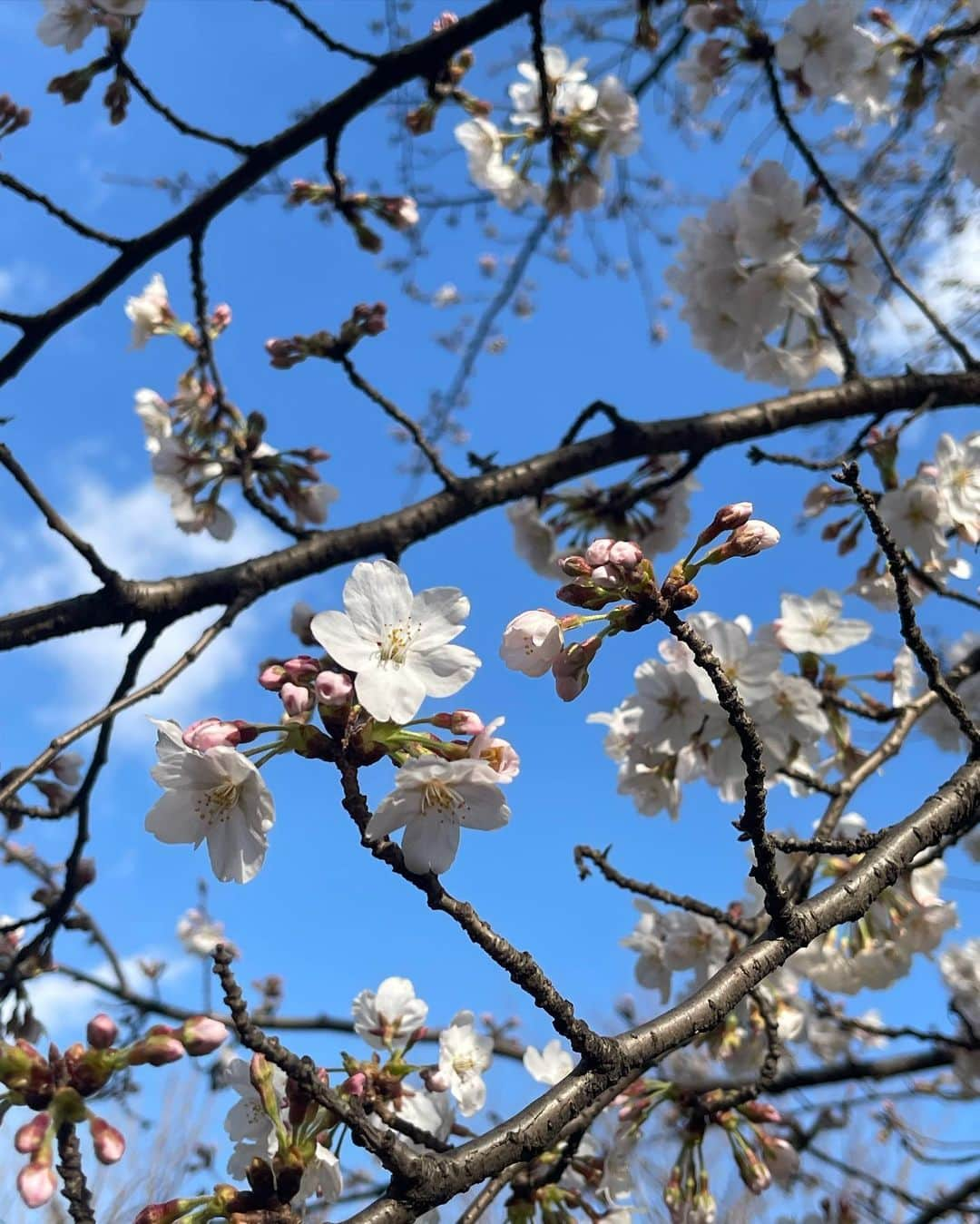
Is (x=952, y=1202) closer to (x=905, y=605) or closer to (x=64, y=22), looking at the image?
(x=905, y=605)

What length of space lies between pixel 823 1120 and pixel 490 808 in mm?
2641

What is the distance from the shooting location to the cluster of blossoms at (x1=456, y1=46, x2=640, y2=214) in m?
3.12

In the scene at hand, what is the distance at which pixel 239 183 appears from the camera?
2348mm

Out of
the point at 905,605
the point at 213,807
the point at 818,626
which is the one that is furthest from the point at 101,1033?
the point at 818,626

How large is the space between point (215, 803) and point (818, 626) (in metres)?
1.82

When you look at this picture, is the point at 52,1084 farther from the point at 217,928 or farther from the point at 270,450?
the point at 217,928

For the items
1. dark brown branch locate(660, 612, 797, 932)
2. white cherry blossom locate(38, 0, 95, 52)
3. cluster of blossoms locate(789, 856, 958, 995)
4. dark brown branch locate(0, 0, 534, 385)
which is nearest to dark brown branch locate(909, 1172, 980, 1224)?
cluster of blossoms locate(789, 856, 958, 995)

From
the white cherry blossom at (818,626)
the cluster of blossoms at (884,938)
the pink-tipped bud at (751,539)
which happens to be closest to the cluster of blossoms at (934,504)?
the white cherry blossom at (818,626)

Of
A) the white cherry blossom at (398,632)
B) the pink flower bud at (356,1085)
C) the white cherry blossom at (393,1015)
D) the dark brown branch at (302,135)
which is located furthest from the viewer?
the dark brown branch at (302,135)

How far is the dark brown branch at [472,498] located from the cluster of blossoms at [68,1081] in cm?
114

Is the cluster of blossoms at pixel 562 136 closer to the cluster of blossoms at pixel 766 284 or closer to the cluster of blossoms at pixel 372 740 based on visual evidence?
the cluster of blossoms at pixel 766 284

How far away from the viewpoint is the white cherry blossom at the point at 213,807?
1.11 m

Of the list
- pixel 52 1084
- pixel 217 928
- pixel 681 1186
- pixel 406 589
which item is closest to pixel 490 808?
pixel 406 589

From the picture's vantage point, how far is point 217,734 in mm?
1094
